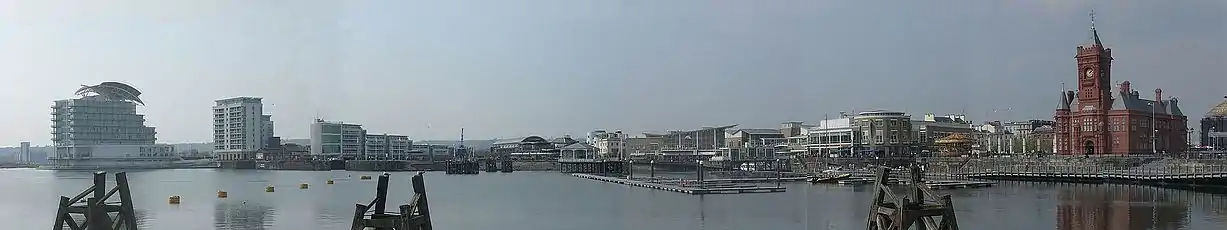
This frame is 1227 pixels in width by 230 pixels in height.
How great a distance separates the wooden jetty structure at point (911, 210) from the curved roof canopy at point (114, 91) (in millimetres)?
139003

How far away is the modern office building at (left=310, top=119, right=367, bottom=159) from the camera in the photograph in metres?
148

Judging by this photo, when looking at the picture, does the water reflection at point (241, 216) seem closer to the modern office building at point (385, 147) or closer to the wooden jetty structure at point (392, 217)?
the wooden jetty structure at point (392, 217)

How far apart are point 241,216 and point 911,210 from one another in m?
29.7

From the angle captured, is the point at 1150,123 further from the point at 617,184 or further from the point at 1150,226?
the point at 1150,226

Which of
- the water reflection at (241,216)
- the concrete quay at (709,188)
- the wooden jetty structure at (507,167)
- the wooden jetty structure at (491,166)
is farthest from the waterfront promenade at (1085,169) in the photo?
the wooden jetty structure at (491,166)

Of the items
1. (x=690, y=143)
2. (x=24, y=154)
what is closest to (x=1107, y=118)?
(x=690, y=143)

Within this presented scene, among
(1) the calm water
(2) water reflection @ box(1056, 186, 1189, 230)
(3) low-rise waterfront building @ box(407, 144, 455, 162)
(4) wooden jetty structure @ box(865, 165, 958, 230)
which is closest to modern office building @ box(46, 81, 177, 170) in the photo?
(3) low-rise waterfront building @ box(407, 144, 455, 162)

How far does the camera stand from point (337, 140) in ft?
498

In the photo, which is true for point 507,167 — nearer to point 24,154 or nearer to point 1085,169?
point 1085,169

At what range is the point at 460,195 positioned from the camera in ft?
180

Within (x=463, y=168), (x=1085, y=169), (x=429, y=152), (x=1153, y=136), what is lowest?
(x=463, y=168)

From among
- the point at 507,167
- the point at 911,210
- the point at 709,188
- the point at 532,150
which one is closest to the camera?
the point at 911,210

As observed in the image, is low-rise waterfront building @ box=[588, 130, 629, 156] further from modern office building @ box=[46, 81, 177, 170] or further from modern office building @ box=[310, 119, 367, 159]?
modern office building @ box=[46, 81, 177, 170]

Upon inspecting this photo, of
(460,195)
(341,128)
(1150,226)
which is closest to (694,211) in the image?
(1150,226)
